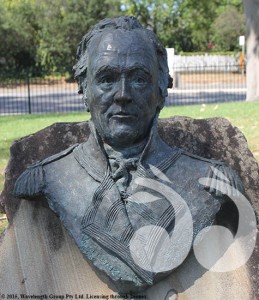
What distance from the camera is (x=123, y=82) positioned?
3.13m

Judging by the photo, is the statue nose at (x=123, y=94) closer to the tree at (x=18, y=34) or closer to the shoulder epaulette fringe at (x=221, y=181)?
the shoulder epaulette fringe at (x=221, y=181)

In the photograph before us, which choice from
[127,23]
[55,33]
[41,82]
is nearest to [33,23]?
[55,33]

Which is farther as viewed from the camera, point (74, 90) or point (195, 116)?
point (74, 90)

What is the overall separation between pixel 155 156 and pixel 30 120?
8683 mm

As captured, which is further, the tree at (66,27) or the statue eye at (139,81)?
the tree at (66,27)

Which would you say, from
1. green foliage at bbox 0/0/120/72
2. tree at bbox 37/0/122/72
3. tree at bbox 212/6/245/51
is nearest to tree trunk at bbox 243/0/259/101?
green foliage at bbox 0/0/120/72

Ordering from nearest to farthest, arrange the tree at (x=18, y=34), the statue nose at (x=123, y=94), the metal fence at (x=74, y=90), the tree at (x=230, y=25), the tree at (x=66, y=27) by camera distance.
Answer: the statue nose at (x=123, y=94) < the metal fence at (x=74, y=90) < the tree at (x=66, y=27) < the tree at (x=18, y=34) < the tree at (x=230, y=25)

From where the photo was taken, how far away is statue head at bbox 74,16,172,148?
3.13 metres

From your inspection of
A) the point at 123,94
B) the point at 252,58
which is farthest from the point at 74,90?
→ the point at 123,94

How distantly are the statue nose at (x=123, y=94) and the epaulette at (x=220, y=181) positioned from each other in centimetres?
60

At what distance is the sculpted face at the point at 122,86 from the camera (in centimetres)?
313

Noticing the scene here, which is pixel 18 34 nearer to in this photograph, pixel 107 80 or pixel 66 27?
pixel 66 27

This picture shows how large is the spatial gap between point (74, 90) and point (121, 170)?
22.0 meters

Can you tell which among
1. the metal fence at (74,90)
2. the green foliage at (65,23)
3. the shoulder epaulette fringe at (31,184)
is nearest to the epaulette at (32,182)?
the shoulder epaulette fringe at (31,184)
